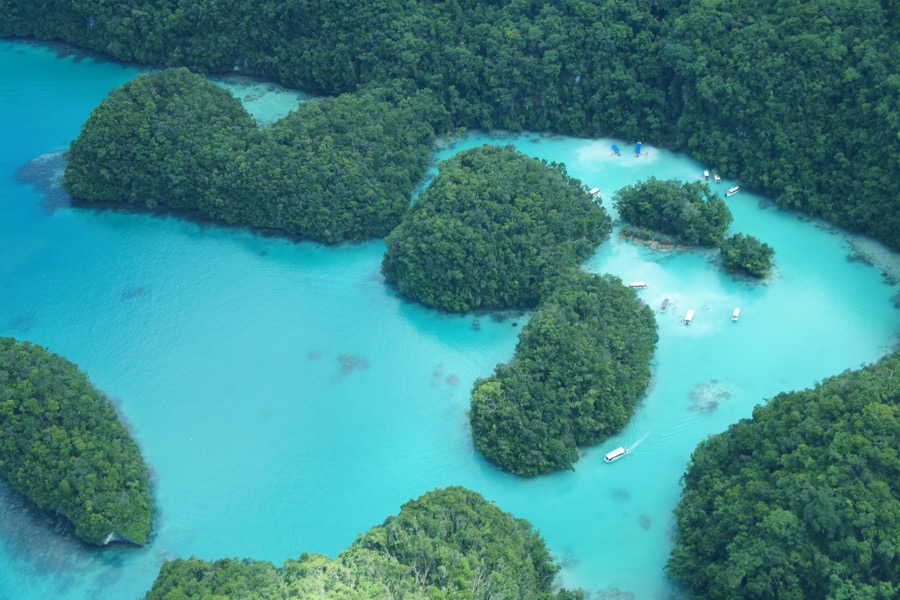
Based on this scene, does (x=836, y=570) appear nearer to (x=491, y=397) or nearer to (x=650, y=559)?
(x=650, y=559)

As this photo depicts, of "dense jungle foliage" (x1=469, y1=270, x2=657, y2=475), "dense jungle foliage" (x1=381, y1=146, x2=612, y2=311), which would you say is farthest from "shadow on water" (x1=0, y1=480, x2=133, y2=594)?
"dense jungle foliage" (x1=381, y1=146, x2=612, y2=311)

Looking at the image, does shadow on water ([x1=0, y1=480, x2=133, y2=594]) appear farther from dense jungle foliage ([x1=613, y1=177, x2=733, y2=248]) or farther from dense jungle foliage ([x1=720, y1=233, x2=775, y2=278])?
dense jungle foliage ([x1=720, y1=233, x2=775, y2=278])

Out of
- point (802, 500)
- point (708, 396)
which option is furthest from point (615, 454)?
point (802, 500)

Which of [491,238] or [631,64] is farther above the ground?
[631,64]

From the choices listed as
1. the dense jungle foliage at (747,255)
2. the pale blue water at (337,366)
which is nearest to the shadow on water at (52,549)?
the pale blue water at (337,366)

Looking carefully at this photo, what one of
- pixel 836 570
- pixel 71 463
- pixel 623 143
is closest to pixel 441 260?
pixel 623 143

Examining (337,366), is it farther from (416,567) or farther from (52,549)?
(52,549)
